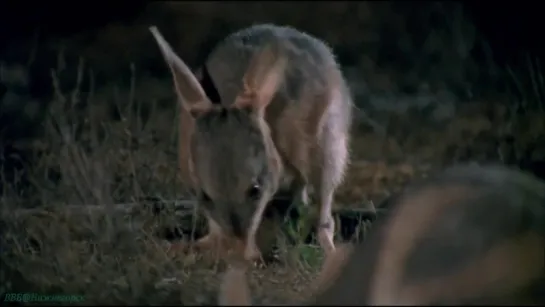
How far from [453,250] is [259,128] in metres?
1.01

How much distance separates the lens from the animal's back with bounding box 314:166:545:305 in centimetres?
174

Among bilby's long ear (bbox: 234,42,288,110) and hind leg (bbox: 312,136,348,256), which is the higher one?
bilby's long ear (bbox: 234,42,288,110)

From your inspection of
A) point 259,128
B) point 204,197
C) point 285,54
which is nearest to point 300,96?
point 285,54

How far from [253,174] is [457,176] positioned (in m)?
0.78

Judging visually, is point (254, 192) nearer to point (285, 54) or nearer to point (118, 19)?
point (285, 54)

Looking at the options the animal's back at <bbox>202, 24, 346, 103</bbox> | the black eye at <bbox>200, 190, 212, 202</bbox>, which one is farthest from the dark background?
the black eye at <bbox>200, 190, 212, 202</bbox>

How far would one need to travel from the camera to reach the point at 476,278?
1.79m

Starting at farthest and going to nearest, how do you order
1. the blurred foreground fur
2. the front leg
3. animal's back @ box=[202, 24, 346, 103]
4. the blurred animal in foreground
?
animal's back @ box=[202, 24, 346, 103] < the blurred animal in foreground < the front leg < the blurred foreground fur

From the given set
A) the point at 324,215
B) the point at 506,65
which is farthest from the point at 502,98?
the point at 324,215

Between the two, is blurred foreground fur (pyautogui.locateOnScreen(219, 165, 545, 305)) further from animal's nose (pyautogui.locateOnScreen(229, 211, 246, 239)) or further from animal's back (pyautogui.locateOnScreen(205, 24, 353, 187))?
animal's back (pyautogui.locateOnScreen(205, 24, 353, 187))

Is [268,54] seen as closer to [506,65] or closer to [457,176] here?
[506,65]

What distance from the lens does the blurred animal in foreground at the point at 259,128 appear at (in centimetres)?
259

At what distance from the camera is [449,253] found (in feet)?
5.90

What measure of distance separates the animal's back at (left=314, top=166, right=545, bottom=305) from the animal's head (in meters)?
0.72
